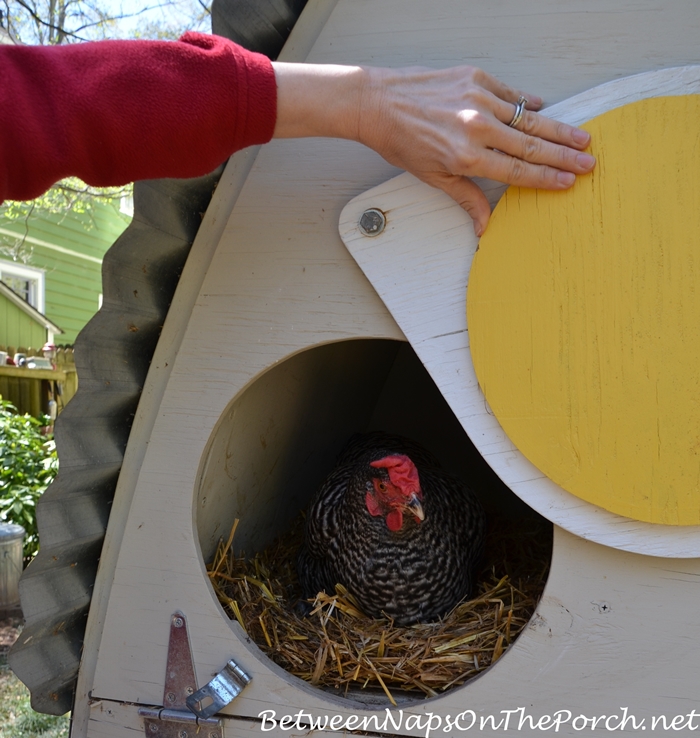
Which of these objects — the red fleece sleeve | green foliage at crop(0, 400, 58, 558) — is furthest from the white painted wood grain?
green foliage at crop(0, 400, 58, 558)

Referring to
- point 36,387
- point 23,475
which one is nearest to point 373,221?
point 23,475

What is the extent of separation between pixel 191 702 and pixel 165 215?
3.61 feet

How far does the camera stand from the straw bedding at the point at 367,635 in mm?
1694

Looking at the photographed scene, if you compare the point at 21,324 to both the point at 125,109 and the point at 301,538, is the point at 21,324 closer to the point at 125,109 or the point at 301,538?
the point at 301,538

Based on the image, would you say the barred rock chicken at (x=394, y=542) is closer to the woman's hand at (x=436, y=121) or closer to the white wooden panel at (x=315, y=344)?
the white wooden panel at (x=315, y=344)

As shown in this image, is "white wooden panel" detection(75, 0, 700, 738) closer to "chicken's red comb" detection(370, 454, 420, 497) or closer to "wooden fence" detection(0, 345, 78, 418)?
"chicken's red comb" detection(370, 454, 420, 497)

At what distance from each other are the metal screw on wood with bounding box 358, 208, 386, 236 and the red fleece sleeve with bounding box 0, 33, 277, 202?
307 millimetres

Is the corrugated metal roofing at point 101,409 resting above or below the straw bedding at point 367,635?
above

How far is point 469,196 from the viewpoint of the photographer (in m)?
1.34

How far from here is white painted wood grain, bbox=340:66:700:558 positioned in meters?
1.37

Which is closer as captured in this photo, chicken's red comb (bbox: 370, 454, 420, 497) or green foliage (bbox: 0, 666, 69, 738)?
chicken's red comb (bbox: 370, 454, 420, 497)

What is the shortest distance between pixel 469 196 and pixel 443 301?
0.72ft

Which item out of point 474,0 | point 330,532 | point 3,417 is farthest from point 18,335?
point 474,0

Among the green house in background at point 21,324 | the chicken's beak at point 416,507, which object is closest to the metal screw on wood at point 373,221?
the chicken's beak at point 416,507
